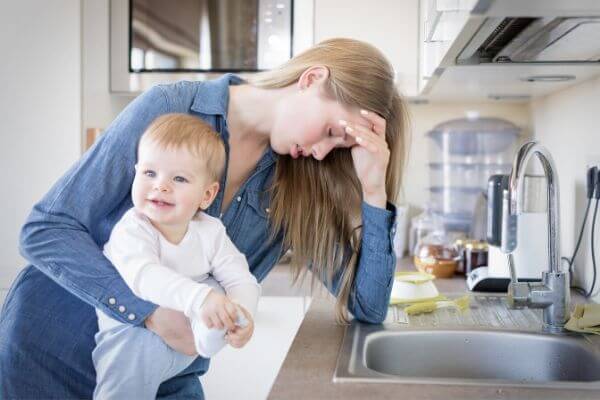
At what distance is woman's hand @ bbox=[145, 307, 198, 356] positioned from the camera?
1.13 m

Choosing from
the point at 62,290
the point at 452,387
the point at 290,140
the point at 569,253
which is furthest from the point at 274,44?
the point at 452,387

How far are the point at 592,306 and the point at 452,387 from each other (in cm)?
54

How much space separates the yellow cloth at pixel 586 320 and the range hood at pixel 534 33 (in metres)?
0.51

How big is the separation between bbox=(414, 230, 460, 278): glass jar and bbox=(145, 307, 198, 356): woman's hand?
1292 millimetres

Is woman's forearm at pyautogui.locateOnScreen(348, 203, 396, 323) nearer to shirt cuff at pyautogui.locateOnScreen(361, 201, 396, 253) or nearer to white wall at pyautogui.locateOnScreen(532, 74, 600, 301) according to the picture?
shirt cuff at pyautogui.locateOnScreen(361, 201, 396, 253)

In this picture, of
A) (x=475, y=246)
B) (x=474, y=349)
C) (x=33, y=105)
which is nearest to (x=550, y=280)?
(x=474, y=349)

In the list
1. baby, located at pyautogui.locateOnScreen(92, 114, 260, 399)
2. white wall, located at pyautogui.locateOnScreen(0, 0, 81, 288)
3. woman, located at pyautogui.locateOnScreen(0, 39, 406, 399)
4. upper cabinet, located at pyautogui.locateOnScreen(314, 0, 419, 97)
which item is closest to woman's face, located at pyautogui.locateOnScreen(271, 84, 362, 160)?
woman, located at pyautogui.locateOnScreen(0, 39, 406, 399)

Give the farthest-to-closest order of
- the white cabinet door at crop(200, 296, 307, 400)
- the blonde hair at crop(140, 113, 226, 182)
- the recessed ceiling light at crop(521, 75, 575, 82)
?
1. the white cabinet door at crop(200, 296, 307, 400)
2. the recessed ceiling light at crop(521, 75, 575, 82)
3. the blonde hair at crop(140, 113, 226, 182)

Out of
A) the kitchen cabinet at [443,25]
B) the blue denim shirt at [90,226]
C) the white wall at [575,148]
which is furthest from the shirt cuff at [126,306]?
the white wall at [575,148]

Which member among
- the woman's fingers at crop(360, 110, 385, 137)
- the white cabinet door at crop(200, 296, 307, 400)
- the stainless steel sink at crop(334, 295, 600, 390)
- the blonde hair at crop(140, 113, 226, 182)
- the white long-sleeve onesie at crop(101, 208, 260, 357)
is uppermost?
the woman's fingers at crop(360, 110, 385, 137)

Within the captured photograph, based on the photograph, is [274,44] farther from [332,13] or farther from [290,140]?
[290,140]

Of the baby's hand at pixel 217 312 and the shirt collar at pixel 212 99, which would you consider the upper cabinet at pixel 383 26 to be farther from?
the baby's hand at pixel 217 312

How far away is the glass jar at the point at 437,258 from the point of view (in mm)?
2303

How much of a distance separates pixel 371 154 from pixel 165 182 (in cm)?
47
